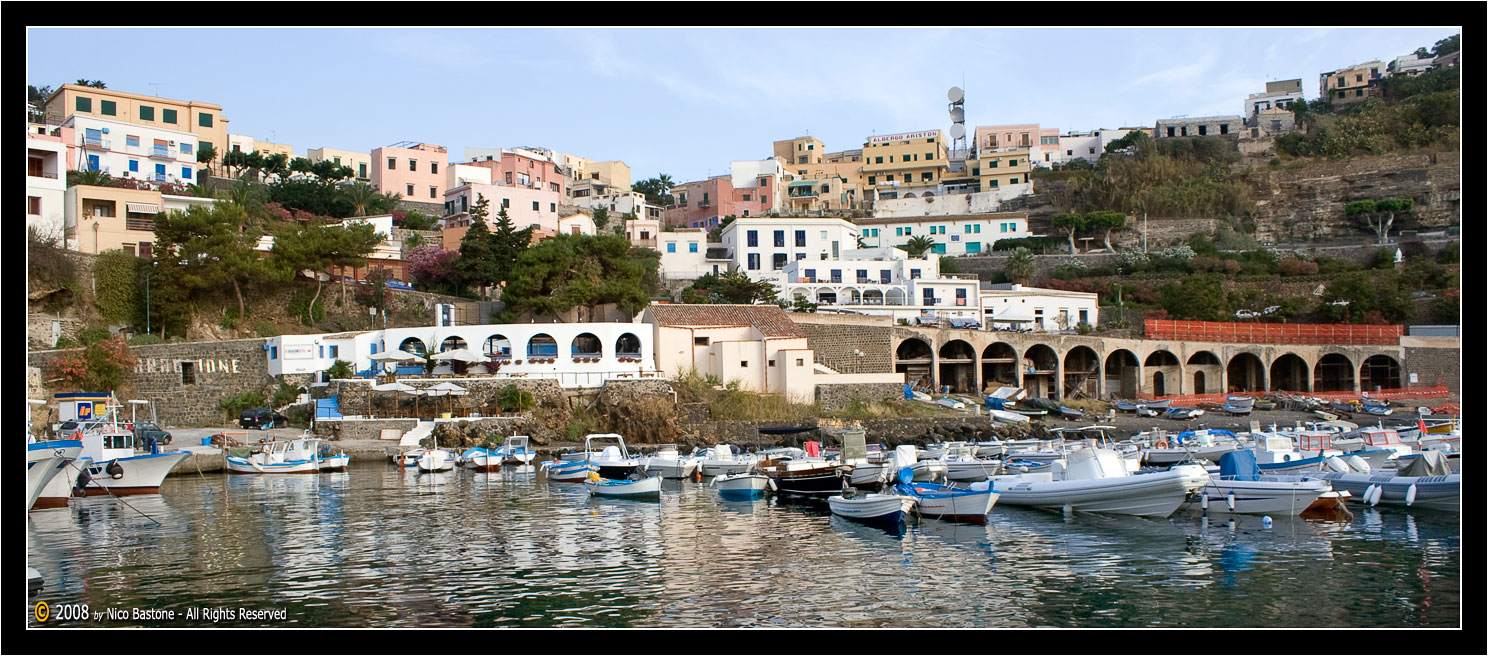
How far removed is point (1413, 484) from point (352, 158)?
65.7m

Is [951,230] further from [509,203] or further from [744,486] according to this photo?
[744,486]

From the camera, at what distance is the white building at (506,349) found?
38.0 m

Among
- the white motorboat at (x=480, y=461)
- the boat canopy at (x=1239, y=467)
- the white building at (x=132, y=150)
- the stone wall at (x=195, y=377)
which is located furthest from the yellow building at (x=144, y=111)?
the boat canopy at (x=1239, y=467)

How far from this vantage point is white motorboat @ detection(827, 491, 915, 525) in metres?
19.0

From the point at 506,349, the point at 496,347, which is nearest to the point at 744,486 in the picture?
the point at 506,349

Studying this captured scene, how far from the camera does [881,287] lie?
Answer: 5472 centimetres

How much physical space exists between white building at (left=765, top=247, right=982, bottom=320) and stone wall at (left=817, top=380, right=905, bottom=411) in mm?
11988

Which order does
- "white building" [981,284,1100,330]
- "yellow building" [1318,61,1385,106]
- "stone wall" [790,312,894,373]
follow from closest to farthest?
"stone wall" [790,312,894,373]
"white building" [981,284,1100,330]
"yellow building" [1318,61,1385,106]

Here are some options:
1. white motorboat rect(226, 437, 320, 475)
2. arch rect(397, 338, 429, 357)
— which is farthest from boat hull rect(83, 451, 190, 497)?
arch rect(397, 338, 429, 357)

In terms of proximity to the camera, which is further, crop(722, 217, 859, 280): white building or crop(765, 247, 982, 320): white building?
crop(722, 217, 859, 280): white building

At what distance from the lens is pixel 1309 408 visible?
4481 cm

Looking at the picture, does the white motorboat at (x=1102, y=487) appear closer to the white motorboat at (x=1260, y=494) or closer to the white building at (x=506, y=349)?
the white motorboat at (x=1260, y=494)

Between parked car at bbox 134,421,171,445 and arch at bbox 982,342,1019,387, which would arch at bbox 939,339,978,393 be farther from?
parked car at bbox 134,421,171,445

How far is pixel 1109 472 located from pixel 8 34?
1887 cm
